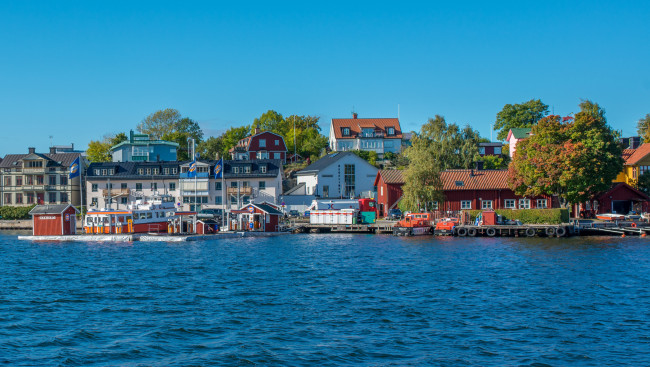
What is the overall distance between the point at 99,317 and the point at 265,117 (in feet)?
353

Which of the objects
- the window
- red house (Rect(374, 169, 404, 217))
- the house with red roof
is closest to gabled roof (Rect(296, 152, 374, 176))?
the window

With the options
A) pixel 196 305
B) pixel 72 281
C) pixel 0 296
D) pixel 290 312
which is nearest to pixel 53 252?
pixel 72 281

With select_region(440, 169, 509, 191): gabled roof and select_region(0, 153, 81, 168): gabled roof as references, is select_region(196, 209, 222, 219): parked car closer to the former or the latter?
select_region(0, 153, 81, 168): gabled roof

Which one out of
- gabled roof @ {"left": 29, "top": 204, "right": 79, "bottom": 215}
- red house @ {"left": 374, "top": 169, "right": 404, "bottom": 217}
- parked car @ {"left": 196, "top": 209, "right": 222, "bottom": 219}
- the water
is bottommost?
the water

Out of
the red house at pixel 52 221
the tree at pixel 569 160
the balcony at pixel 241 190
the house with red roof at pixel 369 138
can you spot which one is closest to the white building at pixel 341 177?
the balcony at pixel 241 190

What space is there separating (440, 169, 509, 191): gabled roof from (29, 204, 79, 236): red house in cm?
4085

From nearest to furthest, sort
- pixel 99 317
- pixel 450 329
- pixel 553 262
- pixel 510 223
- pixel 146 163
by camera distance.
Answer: pixel 450 329
pixel 99 317
pixel 553 262
pixel 510 223
pixel 146 163

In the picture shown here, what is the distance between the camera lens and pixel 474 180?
77000mm

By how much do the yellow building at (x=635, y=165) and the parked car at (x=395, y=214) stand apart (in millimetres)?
27997

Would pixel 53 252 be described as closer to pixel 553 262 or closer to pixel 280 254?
pixel 280 254

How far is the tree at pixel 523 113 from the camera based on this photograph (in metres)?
118

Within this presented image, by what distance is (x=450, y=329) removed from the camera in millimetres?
25844

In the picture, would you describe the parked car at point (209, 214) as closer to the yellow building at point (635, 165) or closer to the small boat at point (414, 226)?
the small boat at point (414, 226)

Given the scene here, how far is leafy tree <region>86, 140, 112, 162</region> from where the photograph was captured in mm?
112375
